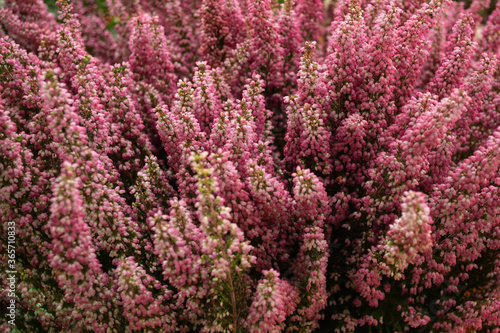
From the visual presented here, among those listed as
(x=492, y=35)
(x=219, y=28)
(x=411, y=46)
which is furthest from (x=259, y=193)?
(x=492, y=35)

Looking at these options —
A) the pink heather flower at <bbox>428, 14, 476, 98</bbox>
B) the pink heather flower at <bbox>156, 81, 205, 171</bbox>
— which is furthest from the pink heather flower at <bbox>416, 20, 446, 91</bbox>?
the pink heather flower at <bbox>156, 81, 205, 171</bbox>

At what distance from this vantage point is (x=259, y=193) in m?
2.90

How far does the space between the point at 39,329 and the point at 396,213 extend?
308 centimetres

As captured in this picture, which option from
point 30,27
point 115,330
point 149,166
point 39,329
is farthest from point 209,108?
point 30,27

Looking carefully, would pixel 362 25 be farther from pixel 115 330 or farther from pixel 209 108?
pixel 115 330

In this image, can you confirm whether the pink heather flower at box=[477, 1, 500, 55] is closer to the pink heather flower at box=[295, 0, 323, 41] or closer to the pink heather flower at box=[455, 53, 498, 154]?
the pink heather flower at box=[455, 53, 498, 154]

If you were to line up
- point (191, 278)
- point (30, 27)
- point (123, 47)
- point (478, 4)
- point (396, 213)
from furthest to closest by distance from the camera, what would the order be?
point (123, 47)
point (478, 4)
point (30, 27)
point (396, 213)
point (191, 278)

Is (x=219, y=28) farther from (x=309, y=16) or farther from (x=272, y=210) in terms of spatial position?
(x=272, y=210)

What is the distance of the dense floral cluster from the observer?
272cm

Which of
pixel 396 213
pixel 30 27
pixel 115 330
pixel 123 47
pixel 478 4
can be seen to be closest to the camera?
pixel 115 330

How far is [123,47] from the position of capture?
220 inches

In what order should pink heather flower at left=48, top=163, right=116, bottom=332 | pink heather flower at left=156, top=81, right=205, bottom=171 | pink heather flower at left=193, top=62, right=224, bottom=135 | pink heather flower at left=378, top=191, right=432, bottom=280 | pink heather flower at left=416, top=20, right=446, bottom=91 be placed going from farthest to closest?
pink heather flower at left=416, top=20, right=446, bottom=91 < pink heather flower at left=193, top=62, right=224, bottom=135 < pink heather flower at left=156, top=81, right=205, bottom=171 < pink heather flower at left=378, top=191, right=432, bottom=280 < pink heather flower at left=48, top=163, right=116, bottom=332

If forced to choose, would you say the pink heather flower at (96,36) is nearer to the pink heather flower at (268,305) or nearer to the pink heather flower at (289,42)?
the pink heather flower at (289,42)

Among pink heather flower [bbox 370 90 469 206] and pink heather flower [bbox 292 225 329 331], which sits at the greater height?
pink heather flower [bbox 370 90 469 206]
